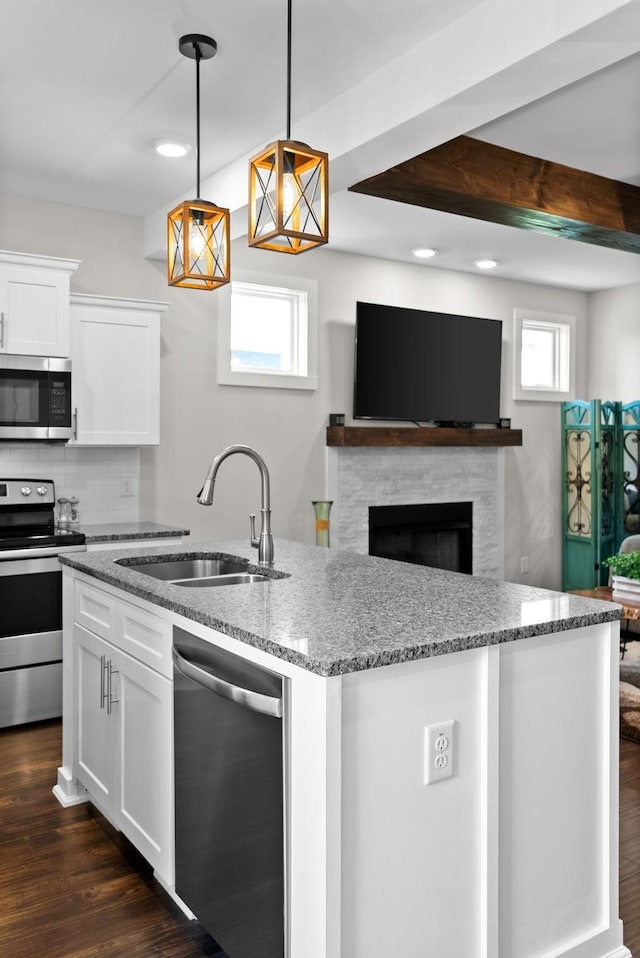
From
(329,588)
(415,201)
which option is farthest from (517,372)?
(329,588)

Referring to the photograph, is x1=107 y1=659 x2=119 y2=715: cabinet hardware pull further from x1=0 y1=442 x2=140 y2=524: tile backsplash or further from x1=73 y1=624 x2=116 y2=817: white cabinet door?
x1=0 y1=442 x2=140 y2=524: tile backsplash

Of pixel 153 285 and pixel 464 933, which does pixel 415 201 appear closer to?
pixel 153 285

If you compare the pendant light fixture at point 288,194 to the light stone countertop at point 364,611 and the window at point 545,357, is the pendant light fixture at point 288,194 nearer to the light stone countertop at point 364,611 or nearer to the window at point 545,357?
the light stone countertop at point 364,611

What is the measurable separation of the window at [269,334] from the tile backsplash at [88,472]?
88 centimetres

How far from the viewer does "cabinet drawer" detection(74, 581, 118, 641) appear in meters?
2.61

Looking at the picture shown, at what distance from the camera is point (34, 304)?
13.4ft

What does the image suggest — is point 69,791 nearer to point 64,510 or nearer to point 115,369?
point 64,510

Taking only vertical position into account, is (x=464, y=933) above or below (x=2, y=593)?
below

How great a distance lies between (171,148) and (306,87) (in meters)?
0.92

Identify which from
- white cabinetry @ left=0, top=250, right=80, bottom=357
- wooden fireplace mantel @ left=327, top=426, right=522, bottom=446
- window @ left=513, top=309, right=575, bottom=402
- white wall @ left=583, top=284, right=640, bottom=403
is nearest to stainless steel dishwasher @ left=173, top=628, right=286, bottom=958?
white cabinetry @ left=0, top=250, right=80, bottom=357

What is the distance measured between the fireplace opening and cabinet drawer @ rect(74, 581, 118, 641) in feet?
10.5

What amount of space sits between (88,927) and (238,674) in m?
1.01

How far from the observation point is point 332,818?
154 centimetres

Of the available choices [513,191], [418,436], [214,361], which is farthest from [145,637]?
[418,436]
